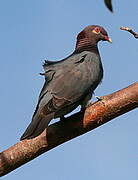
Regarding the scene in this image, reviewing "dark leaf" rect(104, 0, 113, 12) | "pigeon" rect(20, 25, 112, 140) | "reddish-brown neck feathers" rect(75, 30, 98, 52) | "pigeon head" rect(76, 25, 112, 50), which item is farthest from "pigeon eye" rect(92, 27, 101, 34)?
"dark leaf" rect(104, 0, 113, 12)

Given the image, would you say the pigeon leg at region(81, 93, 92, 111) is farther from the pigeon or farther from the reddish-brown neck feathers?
the reddish-brown neck feathers

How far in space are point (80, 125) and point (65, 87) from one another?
0.89m

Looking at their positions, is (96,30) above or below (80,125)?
above

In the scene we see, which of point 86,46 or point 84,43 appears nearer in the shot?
point 86,46

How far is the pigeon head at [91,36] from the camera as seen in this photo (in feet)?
16.4

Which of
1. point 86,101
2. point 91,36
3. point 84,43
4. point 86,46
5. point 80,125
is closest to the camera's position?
point 80,125

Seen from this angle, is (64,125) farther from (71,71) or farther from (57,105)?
(71,71)

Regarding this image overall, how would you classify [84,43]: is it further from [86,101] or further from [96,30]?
[86,101]

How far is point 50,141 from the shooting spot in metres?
2.72

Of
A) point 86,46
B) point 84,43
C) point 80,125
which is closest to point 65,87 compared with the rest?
point 80,125

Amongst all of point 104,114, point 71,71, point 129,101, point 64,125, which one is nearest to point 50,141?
point 64,125

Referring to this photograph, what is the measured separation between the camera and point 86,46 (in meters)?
4.85

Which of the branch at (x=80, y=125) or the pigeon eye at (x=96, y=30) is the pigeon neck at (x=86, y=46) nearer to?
the pigeon eye at (x=96, y=30)

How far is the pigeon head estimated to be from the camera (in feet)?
16.4
